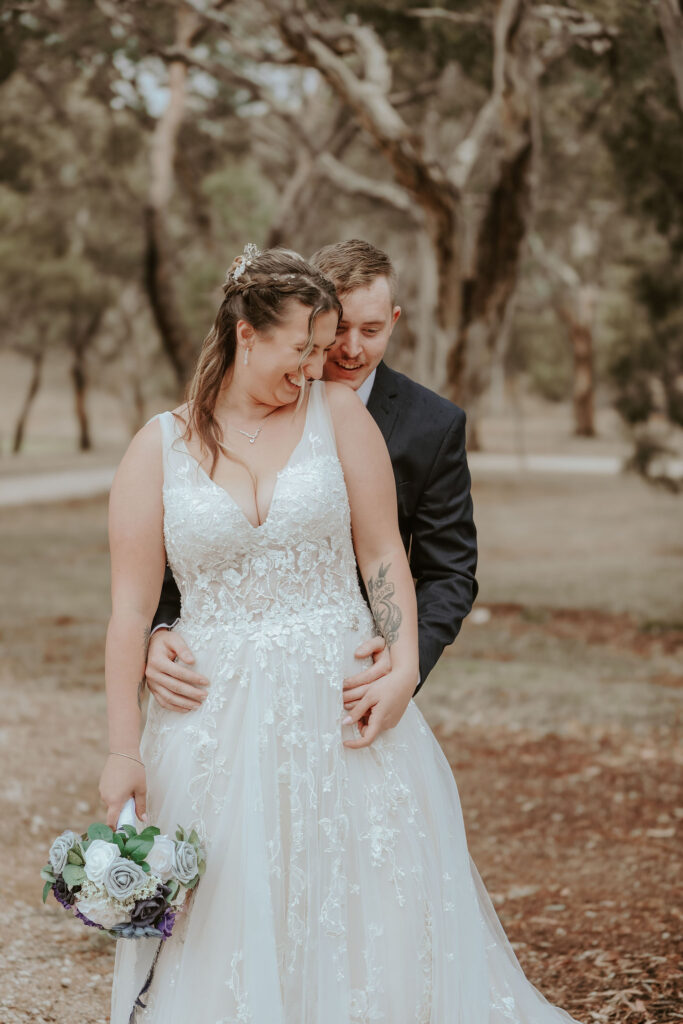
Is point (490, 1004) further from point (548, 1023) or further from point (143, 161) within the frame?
point (143, 161)

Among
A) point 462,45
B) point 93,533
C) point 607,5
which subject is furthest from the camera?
point 93,533

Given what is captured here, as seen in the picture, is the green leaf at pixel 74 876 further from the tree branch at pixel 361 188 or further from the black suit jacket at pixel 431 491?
the tree branch at pixel 361 188

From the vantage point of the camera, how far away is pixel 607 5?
9555 mm

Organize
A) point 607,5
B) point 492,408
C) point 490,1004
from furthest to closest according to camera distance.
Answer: point 492,408
point 607,5
point 490,1004

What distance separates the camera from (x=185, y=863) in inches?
104

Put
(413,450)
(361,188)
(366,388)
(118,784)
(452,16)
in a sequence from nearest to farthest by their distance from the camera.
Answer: (118,784), (413,450), (366,388), (452,16), (361,188)

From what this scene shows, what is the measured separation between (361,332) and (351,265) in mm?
173

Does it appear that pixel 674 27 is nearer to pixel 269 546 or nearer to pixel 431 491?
pixel 431 491

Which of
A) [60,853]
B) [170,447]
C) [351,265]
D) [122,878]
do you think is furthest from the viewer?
[351,265]

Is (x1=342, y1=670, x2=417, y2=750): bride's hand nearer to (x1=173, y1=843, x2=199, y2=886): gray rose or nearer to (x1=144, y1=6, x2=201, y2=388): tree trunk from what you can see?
(x1=173, y1=843, x2=199, y2=886): gray rose

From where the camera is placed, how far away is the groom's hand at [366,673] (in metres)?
2.90

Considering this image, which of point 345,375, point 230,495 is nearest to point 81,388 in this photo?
point 345,375

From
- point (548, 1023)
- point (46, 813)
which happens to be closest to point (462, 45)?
point (46, 813)

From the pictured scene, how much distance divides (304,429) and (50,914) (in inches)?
122
